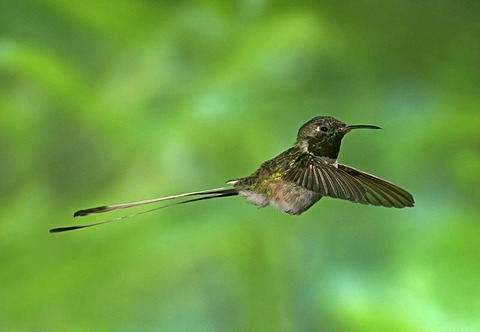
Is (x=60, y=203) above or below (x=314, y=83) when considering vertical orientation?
below

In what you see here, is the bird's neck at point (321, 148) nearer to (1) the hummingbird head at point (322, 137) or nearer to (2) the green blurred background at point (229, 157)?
(1) the hummingbird head at point (322, 137)

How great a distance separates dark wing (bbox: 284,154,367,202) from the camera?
0.75m

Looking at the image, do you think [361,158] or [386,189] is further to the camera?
[361,158]

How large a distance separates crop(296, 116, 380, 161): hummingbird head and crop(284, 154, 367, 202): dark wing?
3 centimetres

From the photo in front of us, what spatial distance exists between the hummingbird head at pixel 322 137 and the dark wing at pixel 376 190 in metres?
0.02

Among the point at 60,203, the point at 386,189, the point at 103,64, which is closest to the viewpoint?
the point at 386,189

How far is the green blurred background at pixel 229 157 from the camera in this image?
0.88 meters

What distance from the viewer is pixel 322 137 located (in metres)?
0.85

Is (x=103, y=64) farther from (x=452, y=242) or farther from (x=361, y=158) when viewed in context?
(x=452, y=242)

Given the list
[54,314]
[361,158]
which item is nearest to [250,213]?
[361,158]

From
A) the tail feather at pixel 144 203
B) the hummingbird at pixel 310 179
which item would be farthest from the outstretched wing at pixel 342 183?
the tail feather at pixel 144 203

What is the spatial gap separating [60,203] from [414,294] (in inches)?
18.6

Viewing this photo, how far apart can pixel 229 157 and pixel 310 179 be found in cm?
25

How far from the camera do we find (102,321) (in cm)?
86
